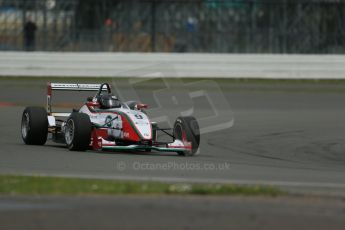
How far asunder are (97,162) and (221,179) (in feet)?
6.38

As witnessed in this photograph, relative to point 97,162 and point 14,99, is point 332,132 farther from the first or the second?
point 14,99

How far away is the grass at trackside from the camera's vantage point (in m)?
9.61

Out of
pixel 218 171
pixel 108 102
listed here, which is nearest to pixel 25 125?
pixel 108 102

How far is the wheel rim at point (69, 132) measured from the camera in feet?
44.7

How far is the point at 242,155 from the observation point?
13852mm

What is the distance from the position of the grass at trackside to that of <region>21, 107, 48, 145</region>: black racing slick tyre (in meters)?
4.19

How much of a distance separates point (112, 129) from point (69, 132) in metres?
0.63

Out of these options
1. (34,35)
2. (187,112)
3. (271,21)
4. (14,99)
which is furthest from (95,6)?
(187,112)

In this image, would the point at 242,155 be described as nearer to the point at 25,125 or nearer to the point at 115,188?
the point at 25,125

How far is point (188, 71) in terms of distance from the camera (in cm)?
2861

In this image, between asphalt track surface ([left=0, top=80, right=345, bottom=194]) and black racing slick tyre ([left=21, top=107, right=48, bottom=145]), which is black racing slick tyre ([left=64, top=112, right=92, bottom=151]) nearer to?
asphalt track surface ([left=0, top=80, right=345, bottom=194])

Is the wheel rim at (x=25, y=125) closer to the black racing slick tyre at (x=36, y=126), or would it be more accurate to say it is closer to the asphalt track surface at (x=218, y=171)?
the black racing slick tyre at (x=36, y=126)

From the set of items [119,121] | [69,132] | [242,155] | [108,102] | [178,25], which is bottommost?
[242,155]

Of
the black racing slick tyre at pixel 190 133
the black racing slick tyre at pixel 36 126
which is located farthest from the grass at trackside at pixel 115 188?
the black racing slick tyre at pixel 36 126
